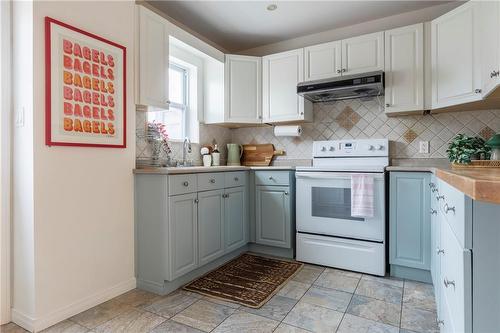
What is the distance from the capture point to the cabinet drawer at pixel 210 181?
243 cm

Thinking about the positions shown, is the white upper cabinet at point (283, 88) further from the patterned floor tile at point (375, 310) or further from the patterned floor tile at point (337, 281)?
the patterned floor tile at point (375, 310)

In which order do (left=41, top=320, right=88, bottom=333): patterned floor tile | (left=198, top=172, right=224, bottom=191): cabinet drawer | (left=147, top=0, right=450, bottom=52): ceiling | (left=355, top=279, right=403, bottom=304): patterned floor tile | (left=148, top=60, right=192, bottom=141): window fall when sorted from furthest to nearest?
(left=148, top=60, right=192, bottom=141): window, (left=147, top=0, right=450, bottom=52): ceiling, (left=198, top=172, right=224, bottom=191): cabinet drawer, (left=355, top=279, right=403, bottom=304): patterned floor tile, (left=41, top=320, right=88, bottom=333): patterned floor tile

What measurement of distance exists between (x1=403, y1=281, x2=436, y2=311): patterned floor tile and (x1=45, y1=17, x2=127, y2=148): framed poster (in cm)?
234

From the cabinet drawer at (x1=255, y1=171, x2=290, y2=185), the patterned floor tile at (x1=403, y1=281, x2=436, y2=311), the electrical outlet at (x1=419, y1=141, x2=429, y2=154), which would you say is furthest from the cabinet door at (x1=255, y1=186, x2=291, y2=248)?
the electrical outlet at (x1=419, y1=141, x2=429, y2=154)

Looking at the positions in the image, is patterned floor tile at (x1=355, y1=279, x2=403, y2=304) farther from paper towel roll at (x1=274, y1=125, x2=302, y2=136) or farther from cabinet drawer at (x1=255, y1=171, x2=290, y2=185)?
paper towel roll at (x1=274, y1=125, x2=302, y2=136)

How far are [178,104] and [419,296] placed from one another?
109 inches

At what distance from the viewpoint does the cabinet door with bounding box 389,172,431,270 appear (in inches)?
91.3

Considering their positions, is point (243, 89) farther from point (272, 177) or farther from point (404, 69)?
point (404, 69)

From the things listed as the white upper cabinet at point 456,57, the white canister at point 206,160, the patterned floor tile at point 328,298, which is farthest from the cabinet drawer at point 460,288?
the white canister at point 206,160

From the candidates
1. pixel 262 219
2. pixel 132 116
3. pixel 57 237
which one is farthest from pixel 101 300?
pixel 262 219

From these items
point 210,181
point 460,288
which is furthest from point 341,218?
point 460,288

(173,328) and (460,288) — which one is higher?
(460,288)

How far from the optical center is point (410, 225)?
238cm

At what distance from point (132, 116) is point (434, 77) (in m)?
2.55
